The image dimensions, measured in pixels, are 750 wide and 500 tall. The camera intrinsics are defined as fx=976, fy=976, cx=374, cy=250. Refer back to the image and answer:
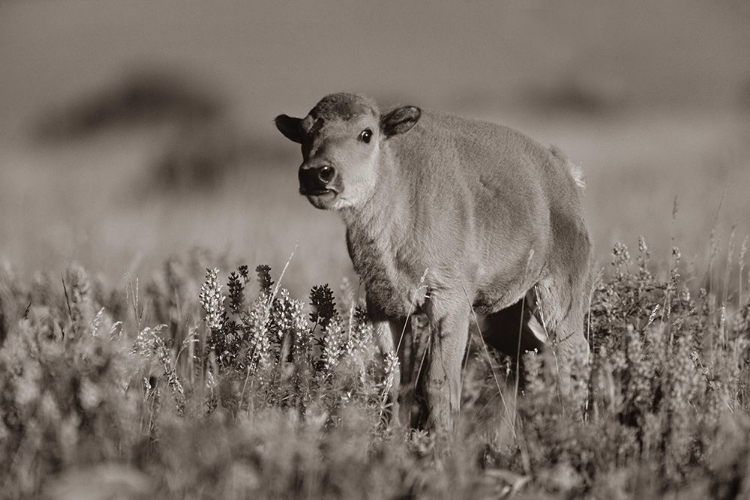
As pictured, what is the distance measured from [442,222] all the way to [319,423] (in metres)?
2.15

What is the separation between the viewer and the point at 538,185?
693 cm

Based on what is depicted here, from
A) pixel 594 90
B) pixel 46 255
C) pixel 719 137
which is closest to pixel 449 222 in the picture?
pixel 46 255

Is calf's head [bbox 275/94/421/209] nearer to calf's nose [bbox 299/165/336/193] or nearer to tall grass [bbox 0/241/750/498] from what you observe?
calf's nose [bbox 299/165/336/193]

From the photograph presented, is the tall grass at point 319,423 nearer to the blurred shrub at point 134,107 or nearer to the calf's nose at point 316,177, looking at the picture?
the calf's nose at point 316,177

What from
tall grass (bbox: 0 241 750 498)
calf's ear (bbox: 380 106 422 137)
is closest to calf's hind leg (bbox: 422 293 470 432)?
tall grass (bbox: 0 241 750 498)

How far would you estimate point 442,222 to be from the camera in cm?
613

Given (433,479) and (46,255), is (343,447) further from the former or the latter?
(46,255)

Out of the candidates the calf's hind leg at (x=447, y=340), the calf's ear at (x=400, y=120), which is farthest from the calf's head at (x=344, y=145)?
the calf's hind leg at (x=447, y=340)

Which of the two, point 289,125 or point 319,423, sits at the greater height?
point 289,125

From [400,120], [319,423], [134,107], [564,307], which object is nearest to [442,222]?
[400,120]

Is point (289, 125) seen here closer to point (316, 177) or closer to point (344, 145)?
point (344, 145)

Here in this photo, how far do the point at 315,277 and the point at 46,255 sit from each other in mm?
3327

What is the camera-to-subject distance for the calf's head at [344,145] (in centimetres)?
586

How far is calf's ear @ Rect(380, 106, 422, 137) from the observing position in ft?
20.6
